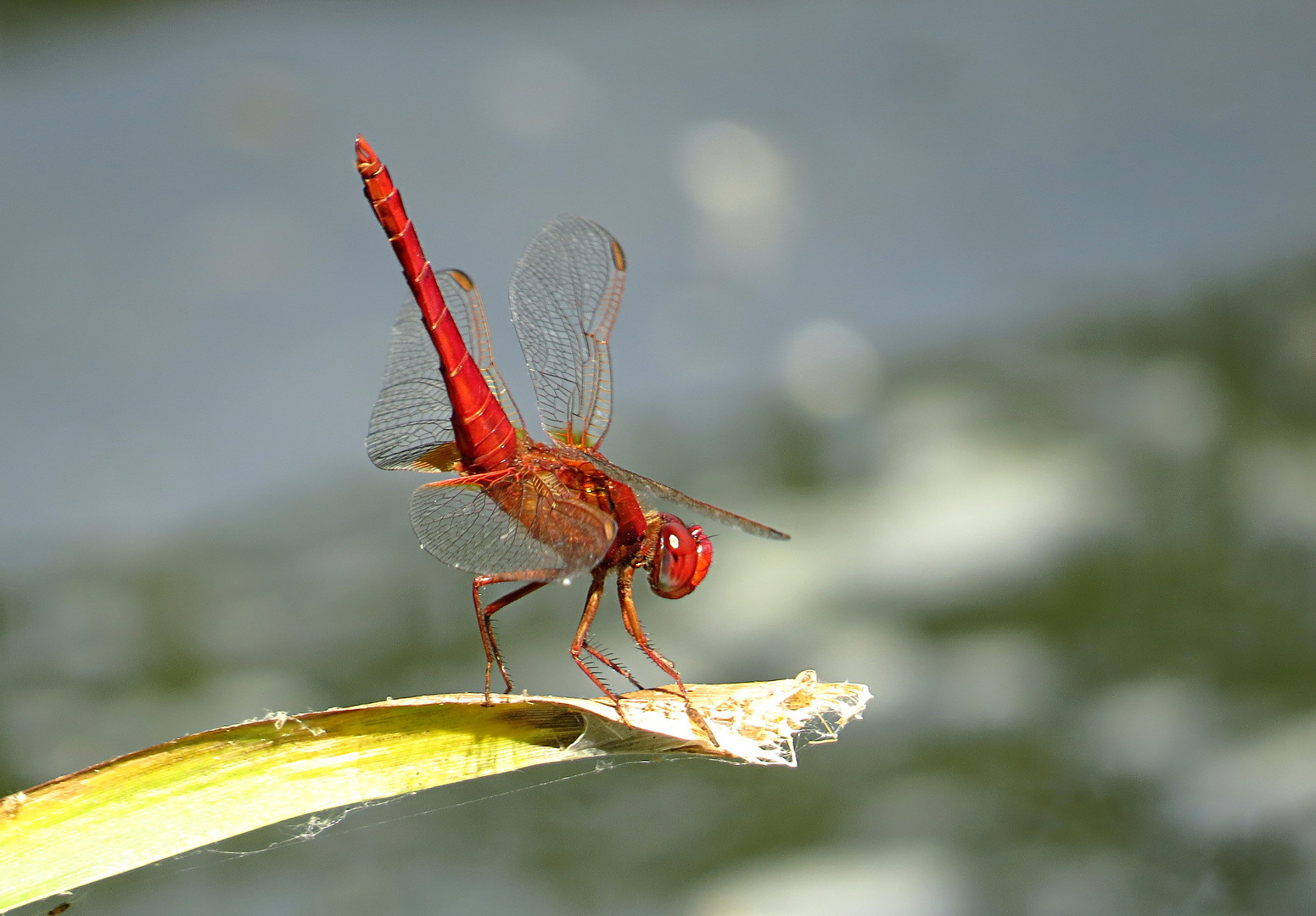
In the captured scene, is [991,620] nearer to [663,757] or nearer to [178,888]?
[663,757]

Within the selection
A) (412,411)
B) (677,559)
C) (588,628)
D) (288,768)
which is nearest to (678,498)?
(677,559)

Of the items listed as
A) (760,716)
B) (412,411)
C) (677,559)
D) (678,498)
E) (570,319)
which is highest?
(570,319)

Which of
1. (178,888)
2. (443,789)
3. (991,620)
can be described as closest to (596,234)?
(443,789)

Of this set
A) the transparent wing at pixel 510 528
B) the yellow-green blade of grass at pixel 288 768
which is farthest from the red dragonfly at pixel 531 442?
→ the yellow-green blade of grass at pixel 288 768

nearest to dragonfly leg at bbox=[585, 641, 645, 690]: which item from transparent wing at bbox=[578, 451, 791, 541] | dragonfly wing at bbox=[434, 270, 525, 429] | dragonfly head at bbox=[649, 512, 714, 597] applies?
dragonfly head at bbox=[649, 512, 714, 597]

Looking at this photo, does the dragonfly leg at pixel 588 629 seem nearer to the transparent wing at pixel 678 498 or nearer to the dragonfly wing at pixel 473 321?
the transparent wing at pixel 678 498

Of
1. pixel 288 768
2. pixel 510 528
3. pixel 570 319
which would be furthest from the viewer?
pixel 570 319

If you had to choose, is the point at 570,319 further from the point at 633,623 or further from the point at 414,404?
the point at 633,623

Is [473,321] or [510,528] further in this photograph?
[473,321]
